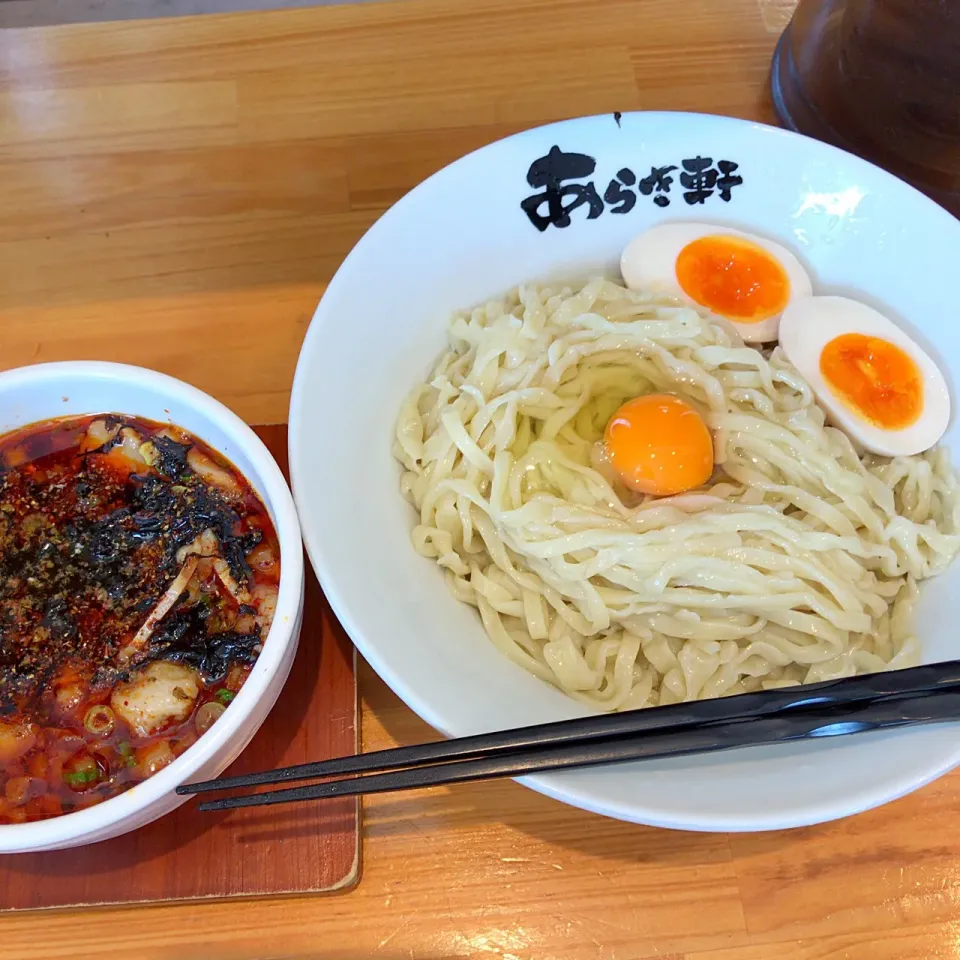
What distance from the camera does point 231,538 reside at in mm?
1404

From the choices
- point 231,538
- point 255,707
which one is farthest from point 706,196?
point 255,707

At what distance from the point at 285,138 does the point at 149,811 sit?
1780mm

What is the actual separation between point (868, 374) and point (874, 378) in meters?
0.02

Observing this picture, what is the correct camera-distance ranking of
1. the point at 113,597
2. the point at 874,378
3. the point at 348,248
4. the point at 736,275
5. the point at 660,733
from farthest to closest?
the point at 348,248 → the point at 736,275 → the point at 874,378 → the point at 113,597 → the point at 660,733

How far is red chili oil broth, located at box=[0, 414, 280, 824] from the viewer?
1.26 m

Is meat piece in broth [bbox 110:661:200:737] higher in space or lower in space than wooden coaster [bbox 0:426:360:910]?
higher

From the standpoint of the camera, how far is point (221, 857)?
1.34 m

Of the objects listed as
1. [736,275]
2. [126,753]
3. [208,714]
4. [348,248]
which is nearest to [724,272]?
[736,275]

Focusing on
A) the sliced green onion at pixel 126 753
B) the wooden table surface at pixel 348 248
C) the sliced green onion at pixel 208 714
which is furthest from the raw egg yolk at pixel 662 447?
the sliced green onion at pixel 126 753

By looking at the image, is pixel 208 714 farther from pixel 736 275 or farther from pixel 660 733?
pixel 736 275

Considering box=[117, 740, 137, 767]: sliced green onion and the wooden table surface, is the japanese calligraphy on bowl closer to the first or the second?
the wooden table surface

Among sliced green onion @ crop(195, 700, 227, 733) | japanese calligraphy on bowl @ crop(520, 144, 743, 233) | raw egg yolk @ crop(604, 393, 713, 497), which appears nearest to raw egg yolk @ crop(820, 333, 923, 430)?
raw egg yolk @ crop(604, 393, 713, 497)

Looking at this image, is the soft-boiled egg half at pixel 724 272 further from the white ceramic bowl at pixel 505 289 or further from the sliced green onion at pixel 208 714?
the sliced green onion at pixel 208 714

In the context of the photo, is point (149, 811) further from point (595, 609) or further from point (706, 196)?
point (706, 196)
